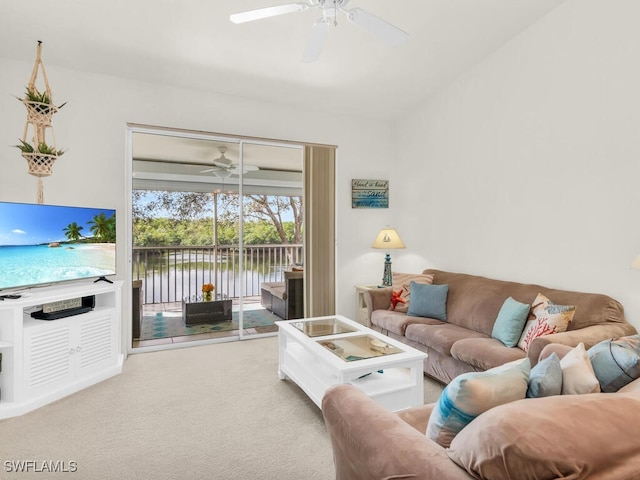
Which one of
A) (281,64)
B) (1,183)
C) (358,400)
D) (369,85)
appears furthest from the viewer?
(369,85)

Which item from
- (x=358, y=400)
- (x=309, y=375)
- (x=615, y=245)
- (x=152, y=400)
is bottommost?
(x=152, y=400)

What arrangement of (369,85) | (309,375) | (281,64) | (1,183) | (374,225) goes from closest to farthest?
(309,375)
(1,183)
(281,64)
(369,85)
(374,225)

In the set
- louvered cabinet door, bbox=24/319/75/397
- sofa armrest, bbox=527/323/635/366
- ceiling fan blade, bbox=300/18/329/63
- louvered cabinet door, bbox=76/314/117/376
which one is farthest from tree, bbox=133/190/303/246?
sofa armrest, bbox=527/323/635/366

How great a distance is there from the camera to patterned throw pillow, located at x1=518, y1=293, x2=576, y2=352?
2.46 m

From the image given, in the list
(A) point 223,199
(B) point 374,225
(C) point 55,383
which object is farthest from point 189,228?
(B) point 374,225

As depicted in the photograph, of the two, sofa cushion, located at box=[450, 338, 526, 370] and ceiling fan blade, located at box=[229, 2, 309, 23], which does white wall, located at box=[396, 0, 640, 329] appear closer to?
sofa cushion, located at box=[450, 338, 526, 370]

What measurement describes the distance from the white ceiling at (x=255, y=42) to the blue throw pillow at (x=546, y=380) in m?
2.61

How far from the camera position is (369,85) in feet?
13.2

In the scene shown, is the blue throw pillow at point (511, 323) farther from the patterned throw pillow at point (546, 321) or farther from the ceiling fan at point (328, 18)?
the ceiling fan at point (328, 18)

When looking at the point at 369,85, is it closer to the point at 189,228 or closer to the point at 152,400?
the point at 189,228

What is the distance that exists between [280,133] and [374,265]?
2040 mm

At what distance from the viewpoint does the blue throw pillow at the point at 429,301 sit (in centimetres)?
350

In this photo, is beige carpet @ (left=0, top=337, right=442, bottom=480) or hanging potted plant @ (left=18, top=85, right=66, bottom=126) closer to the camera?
beige carpet @ (left=0, top=337, right=442, bottom=480)

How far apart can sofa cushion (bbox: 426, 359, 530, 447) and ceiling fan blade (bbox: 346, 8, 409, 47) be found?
1.98 m
